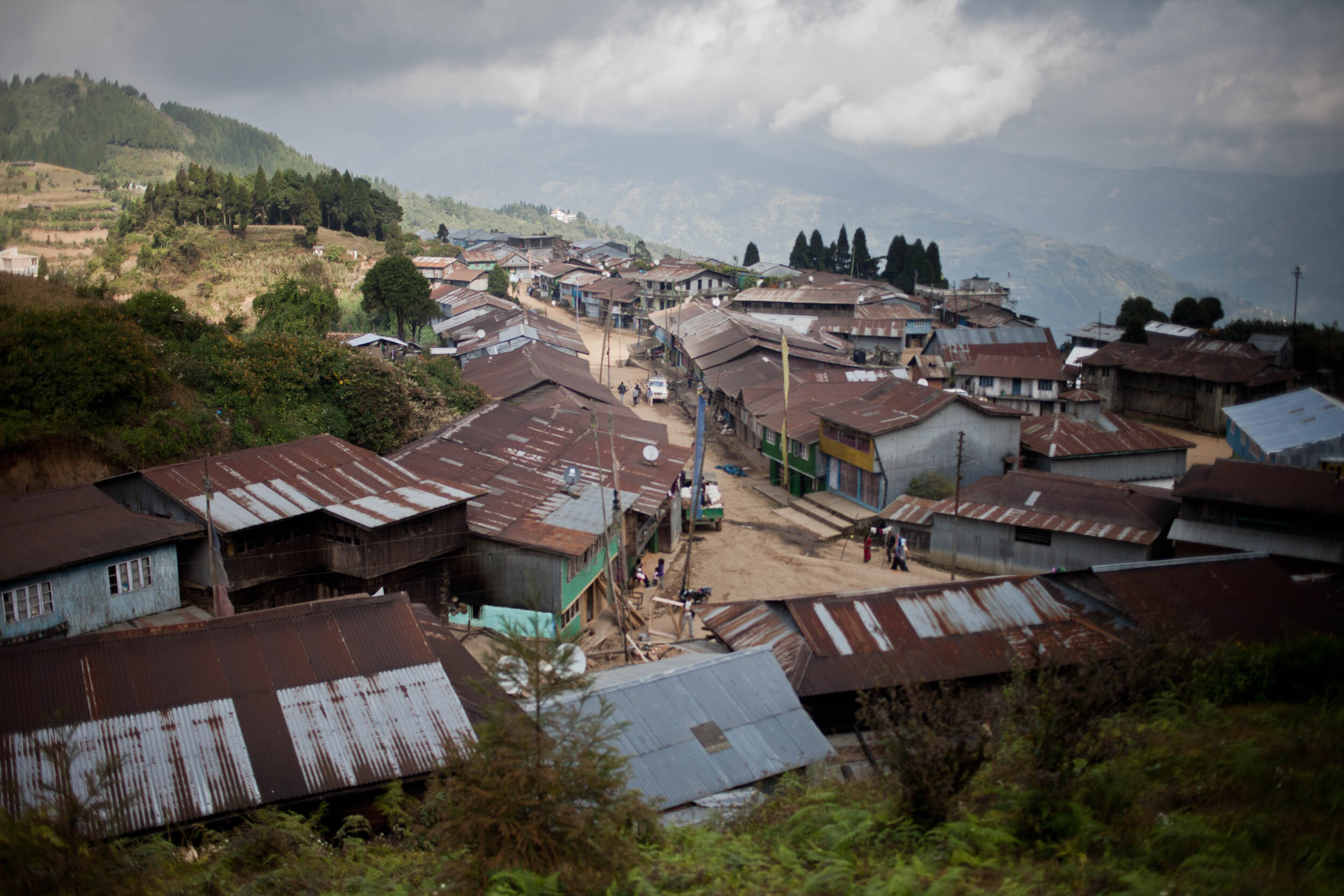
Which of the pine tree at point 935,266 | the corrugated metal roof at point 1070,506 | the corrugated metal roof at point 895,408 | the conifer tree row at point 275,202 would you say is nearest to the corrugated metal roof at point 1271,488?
the corrugated metal roof at point 1070,506

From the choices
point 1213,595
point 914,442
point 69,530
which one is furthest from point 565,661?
point 914,442

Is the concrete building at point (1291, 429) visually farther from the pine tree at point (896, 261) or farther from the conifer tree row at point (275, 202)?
the conifer tree row at point (275, 202)

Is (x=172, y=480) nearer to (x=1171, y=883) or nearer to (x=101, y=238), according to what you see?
(x=1171, y=883)

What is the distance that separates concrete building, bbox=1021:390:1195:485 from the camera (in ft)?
107

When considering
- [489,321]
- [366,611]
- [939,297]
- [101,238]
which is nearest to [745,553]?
[366,611]

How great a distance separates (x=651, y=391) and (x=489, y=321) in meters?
10.5

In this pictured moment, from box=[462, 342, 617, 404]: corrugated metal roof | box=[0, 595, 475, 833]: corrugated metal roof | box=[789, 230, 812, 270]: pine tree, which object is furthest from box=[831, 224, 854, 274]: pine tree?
box=[0, 595, 475, 833]: corrugated metal roof

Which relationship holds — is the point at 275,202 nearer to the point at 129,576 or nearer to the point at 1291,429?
the point at 129,576

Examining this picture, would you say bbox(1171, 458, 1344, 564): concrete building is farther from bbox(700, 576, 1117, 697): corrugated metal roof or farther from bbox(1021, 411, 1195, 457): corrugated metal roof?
bbox(700, 576, 1117, 697): corrugated metal roof

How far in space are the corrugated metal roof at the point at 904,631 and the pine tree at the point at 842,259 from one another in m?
71.8

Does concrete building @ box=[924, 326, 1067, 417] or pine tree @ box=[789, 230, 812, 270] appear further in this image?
pine tree @ box=[789, 230, 812, 270]

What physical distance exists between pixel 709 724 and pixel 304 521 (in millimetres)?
10534

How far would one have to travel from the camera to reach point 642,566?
26.0m

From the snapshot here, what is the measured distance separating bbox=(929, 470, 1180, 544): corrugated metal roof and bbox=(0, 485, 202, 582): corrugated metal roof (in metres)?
22.0
